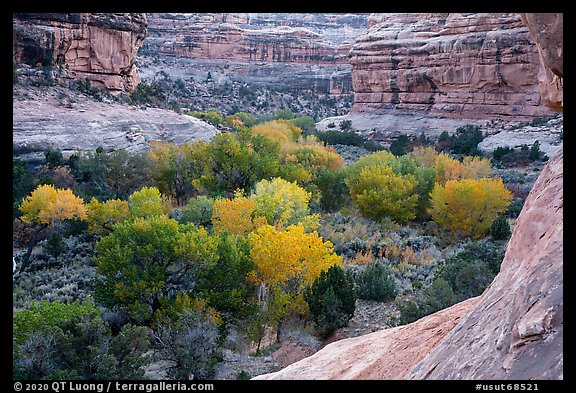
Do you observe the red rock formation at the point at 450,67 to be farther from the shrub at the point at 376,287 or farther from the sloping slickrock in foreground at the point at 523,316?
the sloping slickrock in foreground at the point at 523,316

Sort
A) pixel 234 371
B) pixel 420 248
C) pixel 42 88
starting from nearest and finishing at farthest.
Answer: pixel 234 371
pixel 420 248
pixel 42 88

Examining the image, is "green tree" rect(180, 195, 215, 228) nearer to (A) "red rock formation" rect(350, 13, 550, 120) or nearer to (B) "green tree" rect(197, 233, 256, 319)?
(B) "green tree" rect(197, 233, 256, 319)

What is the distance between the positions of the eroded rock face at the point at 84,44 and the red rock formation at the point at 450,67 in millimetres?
24027

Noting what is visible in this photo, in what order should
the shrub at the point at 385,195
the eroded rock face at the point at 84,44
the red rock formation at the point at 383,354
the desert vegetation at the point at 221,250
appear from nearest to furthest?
the red rock formation at the point at 383,354, the desert vegetation at the point at 221,250, the shrub at the point at 385,195, the eroded rock face at the point at 84,44

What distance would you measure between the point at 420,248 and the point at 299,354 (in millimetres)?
8156

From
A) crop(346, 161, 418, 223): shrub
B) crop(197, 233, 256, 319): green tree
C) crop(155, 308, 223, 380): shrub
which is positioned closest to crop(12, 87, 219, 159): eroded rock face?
crop(346, 161, 418, 223): shrub

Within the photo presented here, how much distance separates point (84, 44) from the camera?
1280 inches

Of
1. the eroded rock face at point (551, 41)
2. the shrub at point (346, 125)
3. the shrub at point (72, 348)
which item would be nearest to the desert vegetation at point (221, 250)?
the shrub at point (72, 348)

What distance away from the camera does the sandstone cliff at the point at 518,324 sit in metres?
2.91

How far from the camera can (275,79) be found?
7275 cm

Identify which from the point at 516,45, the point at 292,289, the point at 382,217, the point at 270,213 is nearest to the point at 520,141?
the point at 516,45

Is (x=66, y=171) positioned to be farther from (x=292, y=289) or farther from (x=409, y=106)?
(x=409, y=106)

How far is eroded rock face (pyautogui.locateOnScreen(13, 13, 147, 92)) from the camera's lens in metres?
30.0

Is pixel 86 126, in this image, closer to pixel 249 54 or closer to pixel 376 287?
pixel 376 287
